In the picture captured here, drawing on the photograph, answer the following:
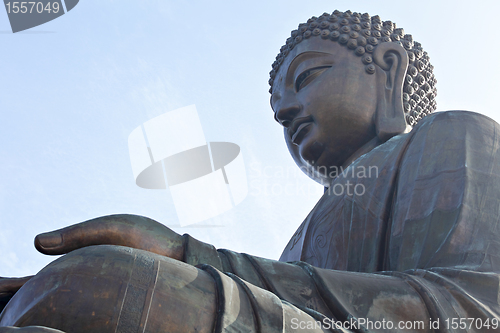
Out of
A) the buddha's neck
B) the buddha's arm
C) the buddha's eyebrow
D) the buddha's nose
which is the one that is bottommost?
the buddha's arm

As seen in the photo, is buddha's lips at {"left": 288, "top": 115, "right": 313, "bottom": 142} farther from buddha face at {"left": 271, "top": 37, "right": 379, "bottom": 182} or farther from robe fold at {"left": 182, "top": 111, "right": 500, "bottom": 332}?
robe fold at {"left": 182, "top": 111, "right": 500, "bottom": 332}

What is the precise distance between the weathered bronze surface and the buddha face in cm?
1

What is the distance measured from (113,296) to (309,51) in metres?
4.50

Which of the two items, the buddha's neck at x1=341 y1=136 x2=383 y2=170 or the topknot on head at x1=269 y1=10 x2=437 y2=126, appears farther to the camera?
the topknot on head at x1=269 y1=10 x2=437 y2=126

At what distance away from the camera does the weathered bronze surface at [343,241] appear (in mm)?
2982

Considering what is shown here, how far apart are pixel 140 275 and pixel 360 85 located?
163 inches

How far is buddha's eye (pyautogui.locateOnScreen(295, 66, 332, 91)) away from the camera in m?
6.77

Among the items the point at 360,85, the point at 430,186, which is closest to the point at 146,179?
the point at 360,85

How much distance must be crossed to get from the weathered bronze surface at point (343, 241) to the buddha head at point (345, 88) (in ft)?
0.04

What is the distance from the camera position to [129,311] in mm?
2895

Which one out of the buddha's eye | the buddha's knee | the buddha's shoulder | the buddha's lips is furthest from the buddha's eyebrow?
the buddha's knee

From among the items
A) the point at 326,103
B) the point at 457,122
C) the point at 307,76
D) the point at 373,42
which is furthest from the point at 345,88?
the point at 457,122

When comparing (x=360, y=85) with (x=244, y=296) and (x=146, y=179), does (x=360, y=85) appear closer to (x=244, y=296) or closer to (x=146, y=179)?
(x=146, y=179)

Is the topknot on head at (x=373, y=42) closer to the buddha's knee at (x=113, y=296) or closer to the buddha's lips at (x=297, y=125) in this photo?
the buddha's lips at (x=297, y=125)
